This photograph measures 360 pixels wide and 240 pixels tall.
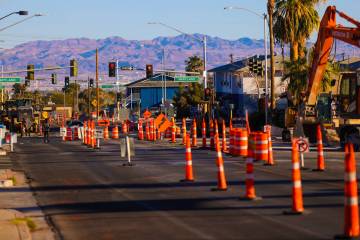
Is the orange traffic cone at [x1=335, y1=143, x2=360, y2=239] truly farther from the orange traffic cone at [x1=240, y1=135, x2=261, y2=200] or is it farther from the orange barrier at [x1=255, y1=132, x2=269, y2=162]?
the orange barrier at [x1=255, y1=132, x2=269, y2=162]

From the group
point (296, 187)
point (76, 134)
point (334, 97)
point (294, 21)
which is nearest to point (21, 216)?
point (296, 187)

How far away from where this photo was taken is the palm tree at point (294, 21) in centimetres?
6056

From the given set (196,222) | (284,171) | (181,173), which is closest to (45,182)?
(181,173)

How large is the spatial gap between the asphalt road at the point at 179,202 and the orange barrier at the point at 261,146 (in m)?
0.42

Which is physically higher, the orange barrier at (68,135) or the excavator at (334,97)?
the excavator at (334,97)

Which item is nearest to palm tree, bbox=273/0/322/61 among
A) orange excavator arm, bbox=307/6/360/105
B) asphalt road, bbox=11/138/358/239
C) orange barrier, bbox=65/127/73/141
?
orange barrier, bbox=65/127/73/141

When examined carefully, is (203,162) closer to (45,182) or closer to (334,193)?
(45,182)

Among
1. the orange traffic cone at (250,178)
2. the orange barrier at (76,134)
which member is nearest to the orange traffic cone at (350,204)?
the orange traffic cone at (250,178)

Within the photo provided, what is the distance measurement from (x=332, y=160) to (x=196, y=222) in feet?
51.4

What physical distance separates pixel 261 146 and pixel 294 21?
115ft

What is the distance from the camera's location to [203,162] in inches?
1145

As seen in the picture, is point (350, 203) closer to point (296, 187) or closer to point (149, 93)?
point (296, 187)

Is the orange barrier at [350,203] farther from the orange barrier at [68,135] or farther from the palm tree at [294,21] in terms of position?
the palm tree at [294,21]

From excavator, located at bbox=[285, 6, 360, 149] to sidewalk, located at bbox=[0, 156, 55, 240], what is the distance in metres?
16.1
